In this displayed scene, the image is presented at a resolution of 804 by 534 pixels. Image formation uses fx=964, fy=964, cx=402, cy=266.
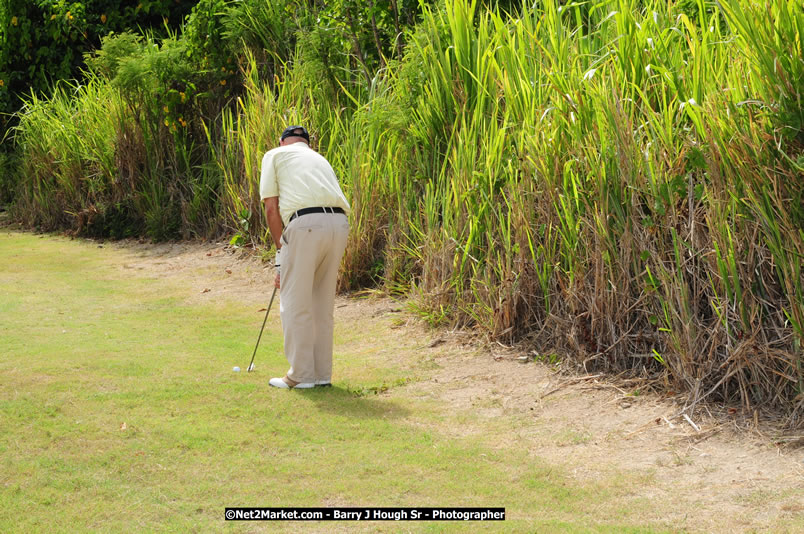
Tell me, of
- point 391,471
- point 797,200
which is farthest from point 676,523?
point 797,200

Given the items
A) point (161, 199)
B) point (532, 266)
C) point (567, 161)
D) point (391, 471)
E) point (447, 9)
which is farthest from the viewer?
point (161, 199)

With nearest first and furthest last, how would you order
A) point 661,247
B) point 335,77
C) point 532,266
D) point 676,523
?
point 676,523 → point 661,247 → point 532,266 → point 335,77

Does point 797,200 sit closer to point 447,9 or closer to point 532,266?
point 532,266

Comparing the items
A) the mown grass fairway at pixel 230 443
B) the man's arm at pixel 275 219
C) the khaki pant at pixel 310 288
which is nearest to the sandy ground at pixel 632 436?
the mown grass fairway at pixel 230 443

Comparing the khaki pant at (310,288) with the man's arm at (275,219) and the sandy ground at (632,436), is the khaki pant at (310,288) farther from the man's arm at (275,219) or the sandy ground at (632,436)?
the sandy ground at (632,436)

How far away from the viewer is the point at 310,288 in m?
6.34

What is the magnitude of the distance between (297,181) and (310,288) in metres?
0.71

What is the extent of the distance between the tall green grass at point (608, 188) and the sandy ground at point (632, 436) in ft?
0.64

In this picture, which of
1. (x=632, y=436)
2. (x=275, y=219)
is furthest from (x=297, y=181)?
(x=632, y=436)

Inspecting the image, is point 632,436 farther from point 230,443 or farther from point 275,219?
point 275,219

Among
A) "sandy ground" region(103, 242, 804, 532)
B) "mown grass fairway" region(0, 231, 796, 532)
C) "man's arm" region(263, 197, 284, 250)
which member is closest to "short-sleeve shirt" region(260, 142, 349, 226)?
"man's arm" region(263, 197, 284, 250)

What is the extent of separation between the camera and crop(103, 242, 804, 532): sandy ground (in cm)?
434

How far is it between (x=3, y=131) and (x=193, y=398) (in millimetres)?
13416

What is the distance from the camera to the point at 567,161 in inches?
258
